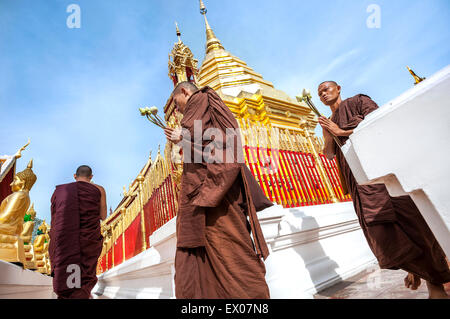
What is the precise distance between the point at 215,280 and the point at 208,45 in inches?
463

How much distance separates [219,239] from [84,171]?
84.1 inches

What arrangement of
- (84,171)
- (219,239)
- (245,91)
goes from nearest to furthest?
(219,239), (84,171), (245,91)

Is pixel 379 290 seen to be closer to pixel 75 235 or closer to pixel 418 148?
pixel 418 148

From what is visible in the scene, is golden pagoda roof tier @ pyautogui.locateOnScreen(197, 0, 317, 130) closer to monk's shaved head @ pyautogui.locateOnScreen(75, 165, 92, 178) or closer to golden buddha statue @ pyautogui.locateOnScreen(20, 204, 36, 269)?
monk's shaved head @ pyautogui.locateOnScreen(75, 165, 92, 178)

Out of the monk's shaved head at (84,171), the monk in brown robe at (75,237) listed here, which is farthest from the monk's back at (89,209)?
the monk's shaved head at (84,171)

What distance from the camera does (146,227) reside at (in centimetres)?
379

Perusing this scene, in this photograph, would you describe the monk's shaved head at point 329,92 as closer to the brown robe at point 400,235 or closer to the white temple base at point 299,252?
the brown robe at point 400,235

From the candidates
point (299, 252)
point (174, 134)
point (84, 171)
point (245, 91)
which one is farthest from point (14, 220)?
point (245, 91)

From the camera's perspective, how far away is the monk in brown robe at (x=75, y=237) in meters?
2.06

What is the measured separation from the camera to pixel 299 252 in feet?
7.20

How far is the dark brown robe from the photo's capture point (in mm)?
2062
